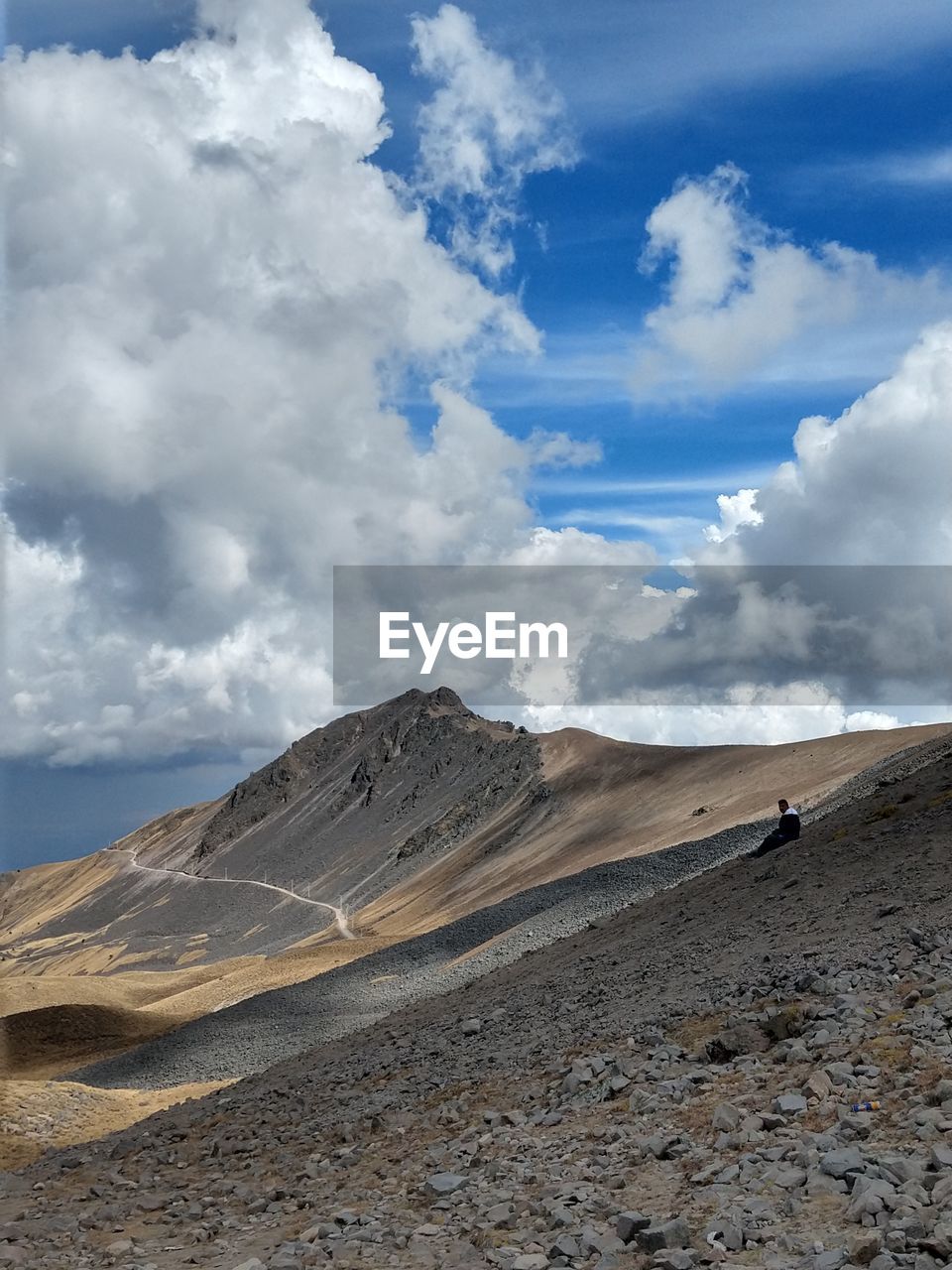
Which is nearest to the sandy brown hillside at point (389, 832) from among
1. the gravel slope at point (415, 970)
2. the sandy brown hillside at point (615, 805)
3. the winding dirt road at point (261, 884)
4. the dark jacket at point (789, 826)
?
the sandy brown hillside at point (615, 805)

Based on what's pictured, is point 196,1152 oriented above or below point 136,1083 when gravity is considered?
above

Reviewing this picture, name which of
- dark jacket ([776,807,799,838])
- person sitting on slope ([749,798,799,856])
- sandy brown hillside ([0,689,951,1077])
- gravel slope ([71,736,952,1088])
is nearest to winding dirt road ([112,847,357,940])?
sandy brown hillside ([0,689,951,1077])

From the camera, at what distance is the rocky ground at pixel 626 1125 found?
964 centimetres

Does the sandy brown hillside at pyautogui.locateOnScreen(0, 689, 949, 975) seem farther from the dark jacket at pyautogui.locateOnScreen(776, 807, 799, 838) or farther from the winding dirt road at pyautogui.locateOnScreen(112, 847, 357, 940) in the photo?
the dark jacket at pyautogui.locateOnScreen(776, 807, 799, 838)

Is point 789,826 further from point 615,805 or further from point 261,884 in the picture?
point 261,884

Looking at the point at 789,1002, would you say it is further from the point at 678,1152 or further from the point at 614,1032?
the point at 678,1152

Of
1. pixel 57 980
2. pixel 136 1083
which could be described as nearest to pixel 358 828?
pixel 57 980

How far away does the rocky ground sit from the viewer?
964 centimetres

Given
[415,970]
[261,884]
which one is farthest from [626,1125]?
[261,884]

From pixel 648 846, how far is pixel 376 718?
108337 millimetres

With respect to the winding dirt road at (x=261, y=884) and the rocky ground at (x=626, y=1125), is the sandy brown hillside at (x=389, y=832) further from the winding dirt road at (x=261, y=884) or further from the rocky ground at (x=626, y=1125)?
the rocky ground at (x=626, y=1125)

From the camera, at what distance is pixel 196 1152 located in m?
17.6

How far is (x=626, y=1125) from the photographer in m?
12.7

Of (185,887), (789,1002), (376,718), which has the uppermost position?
(376,718)
